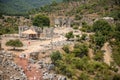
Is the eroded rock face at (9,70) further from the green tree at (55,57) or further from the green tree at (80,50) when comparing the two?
the green tree at (80,50)

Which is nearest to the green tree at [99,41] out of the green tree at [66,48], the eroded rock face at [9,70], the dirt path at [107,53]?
the dirt path at [107,53]

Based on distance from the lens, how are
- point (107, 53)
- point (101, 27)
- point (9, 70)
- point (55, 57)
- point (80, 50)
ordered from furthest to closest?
point (101, 27)
point (107, 53)
point (80, 50)
point (55, 57)
point (9, 70)

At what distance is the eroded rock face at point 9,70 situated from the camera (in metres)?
23.0

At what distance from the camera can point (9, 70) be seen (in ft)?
77.8

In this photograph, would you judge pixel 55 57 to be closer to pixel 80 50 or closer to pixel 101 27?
pixel 80 50

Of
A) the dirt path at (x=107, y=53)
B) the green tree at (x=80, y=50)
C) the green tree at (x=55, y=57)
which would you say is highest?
the green tree at (x=55, y=57)

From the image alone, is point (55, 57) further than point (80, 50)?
No

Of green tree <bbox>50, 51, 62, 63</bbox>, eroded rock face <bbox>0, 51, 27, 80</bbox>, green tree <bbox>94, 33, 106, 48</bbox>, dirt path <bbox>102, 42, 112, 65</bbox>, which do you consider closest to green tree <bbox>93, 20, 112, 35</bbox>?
dirt path <bbox>102, 42, 112, 65</bbox>

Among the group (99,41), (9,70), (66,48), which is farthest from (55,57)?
(99,41)

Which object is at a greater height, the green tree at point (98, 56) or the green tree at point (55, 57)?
the green tree at point (55, 57)

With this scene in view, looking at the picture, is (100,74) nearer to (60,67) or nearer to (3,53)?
(60,67)

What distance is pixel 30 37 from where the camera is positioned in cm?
3391

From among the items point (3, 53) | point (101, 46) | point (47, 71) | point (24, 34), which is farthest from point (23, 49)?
point (101, 46)

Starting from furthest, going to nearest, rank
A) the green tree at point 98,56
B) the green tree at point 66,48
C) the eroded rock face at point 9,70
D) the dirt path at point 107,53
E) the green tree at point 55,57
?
the dirt path at point 107,53 < the green tree at point 98,56 < the green tree at point 66,48 < the green tree at point 55,57 < the eroded rock face at point 9,70
